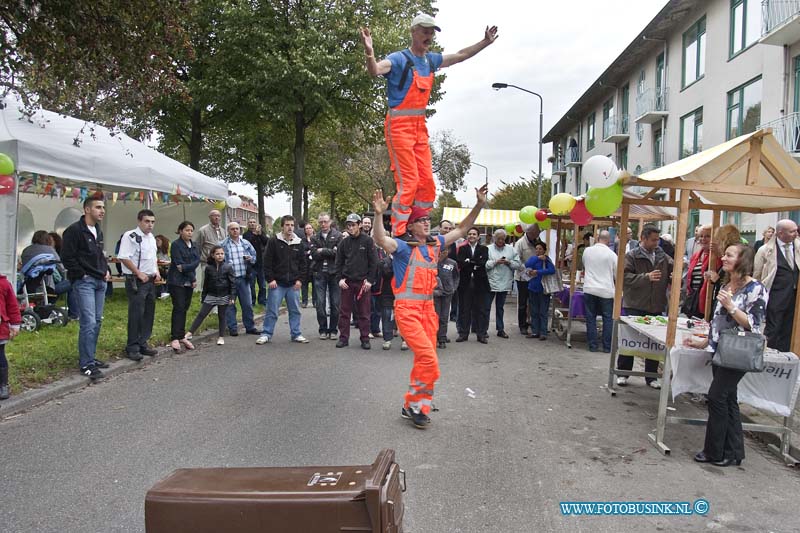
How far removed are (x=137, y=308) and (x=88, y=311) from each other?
1086mm

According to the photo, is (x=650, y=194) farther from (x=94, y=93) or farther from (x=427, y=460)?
(x=94, y=93)

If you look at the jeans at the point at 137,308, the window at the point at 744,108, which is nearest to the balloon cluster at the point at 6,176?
the jeans at the point at 137,308

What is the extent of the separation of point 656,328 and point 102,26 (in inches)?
267

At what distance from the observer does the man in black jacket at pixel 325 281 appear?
9.99 meters

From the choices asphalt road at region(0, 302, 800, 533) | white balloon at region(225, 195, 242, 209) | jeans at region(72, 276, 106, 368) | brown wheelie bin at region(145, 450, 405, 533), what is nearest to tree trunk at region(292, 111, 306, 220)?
white balloon at region(225, 195, 242, 209)

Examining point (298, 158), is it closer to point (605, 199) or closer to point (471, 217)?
point (471, 217)

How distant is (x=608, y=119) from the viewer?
99.2 feet

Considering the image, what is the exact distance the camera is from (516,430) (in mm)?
5363

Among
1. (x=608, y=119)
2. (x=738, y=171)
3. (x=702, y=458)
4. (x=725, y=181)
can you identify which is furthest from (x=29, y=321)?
(x=608, y=119)

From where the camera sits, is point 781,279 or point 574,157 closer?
point 781,279

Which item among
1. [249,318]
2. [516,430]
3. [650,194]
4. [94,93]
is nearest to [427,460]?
[516,430]

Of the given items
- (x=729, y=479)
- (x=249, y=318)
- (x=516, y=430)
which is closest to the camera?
(x=729, y=479)

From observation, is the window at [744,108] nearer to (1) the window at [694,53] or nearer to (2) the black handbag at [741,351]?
(1) the window at [694,53]

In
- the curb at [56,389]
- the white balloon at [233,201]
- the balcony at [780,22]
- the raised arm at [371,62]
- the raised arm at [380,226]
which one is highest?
the balcony at [780,22]
